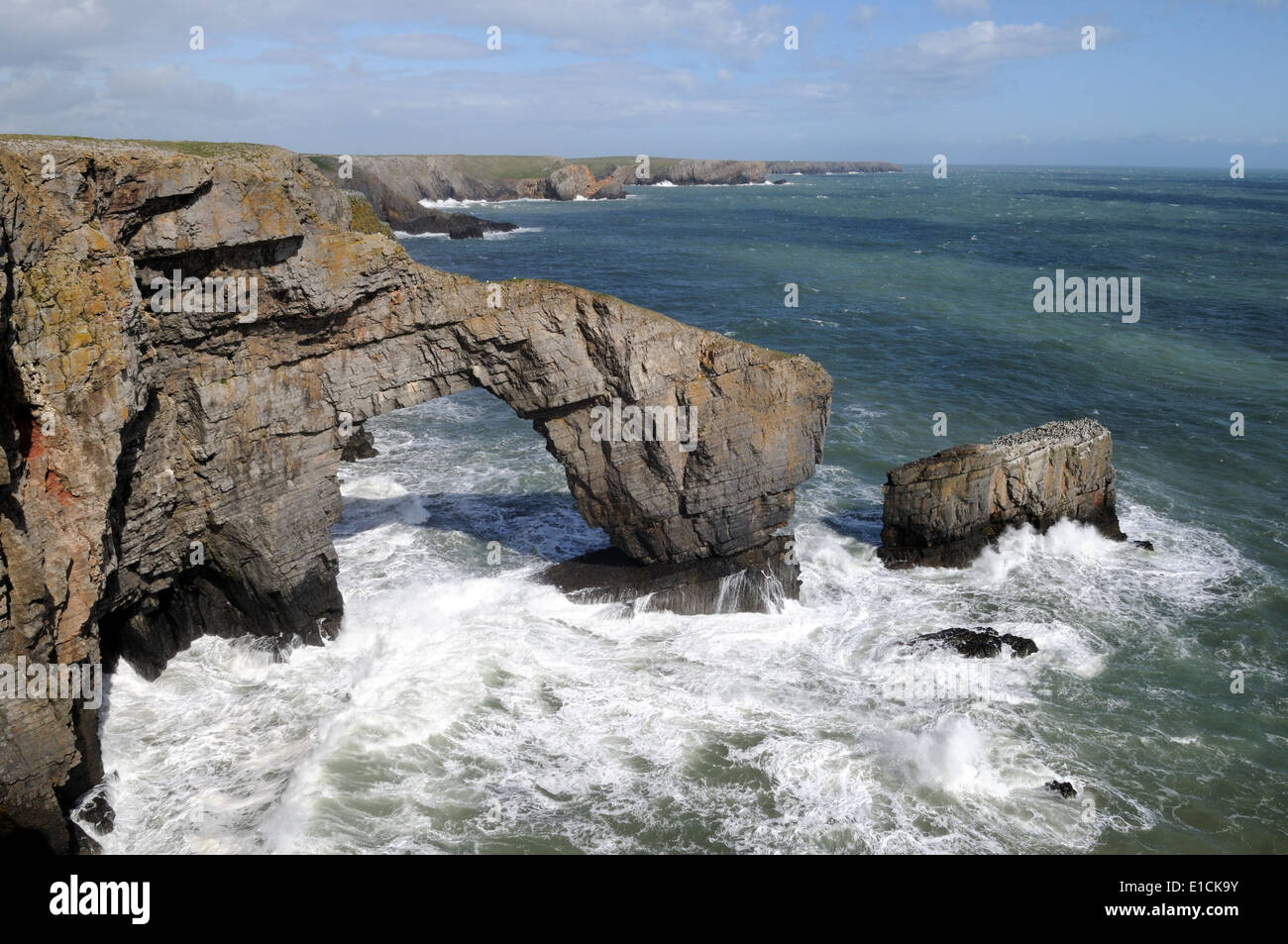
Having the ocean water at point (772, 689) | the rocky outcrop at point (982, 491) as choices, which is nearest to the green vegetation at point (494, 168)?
the ocean water at point (772, 689)

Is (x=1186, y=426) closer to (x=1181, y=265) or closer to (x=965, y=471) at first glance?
(x=965, y=471)

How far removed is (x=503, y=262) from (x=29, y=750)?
74202 mm

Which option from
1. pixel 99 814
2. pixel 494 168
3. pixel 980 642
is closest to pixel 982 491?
pixel 980 642

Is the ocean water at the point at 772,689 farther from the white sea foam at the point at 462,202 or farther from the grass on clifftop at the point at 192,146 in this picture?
the white sea foam at the point at 462,202

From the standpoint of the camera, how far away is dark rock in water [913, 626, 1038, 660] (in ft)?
78.6

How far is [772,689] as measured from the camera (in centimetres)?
2211

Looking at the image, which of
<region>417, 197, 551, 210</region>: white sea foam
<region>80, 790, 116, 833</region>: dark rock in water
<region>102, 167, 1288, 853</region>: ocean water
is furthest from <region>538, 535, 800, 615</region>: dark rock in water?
<region>417, 197, 551, 210</region>: white sea foam

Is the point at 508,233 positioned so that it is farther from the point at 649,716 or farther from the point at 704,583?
the point at 649,716

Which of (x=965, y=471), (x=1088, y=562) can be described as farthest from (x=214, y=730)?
(x=1088, y=562)

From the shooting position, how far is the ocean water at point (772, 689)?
17656 millimetres

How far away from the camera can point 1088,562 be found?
29734 millimetres

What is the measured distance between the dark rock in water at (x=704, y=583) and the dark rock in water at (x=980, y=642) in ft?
13.9

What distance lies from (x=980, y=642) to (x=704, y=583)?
7.42 meters

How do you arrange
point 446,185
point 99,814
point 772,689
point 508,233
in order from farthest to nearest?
point 446,185, point 508,233, point 772,689, point 99,814
